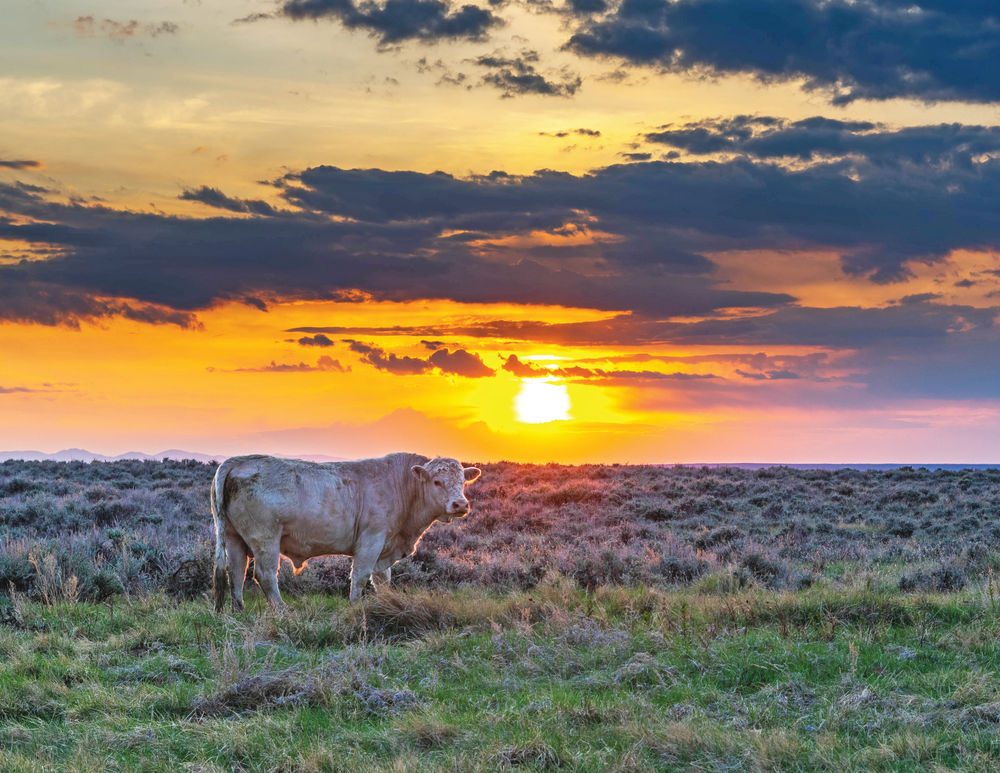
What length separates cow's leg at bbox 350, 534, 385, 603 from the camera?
41.0 feet

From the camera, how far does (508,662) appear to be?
8938 mm

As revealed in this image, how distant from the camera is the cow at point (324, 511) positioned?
11.8 meters

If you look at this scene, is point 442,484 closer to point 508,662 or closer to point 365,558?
point 365,558

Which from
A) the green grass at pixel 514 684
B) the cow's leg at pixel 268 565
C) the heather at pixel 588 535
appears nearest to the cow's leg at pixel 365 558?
the green grass at pixel 514 684

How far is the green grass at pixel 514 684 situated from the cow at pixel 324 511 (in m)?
0.93

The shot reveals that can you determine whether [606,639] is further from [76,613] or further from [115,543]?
[115,543]

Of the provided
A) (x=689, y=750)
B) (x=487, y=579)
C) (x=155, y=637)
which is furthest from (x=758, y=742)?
(x=487, y=579)

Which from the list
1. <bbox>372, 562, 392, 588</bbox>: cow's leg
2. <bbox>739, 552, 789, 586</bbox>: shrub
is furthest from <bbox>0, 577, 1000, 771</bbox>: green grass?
<bbox>739, 552, 789, 586</bbox>: shrub

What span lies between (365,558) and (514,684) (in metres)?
4.84

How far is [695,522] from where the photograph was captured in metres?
24.4

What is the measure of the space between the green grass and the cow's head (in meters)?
1.77

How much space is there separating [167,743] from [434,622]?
4315 millimetres

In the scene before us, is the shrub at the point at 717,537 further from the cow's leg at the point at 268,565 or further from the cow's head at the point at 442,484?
the cow's leg at the point at 268,565

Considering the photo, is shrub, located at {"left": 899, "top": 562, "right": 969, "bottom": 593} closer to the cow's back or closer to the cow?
the cow
